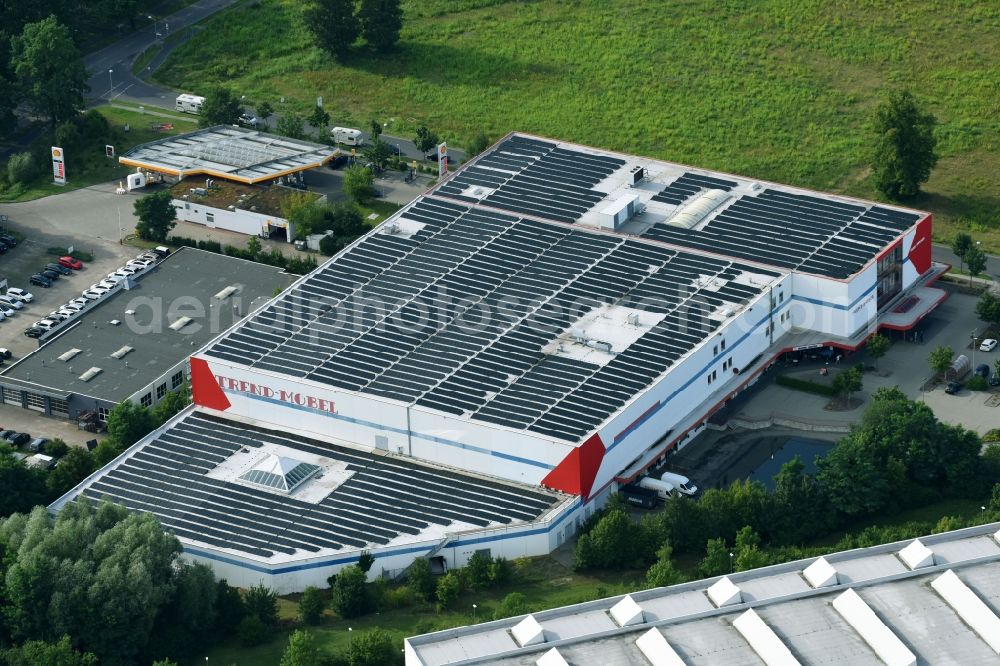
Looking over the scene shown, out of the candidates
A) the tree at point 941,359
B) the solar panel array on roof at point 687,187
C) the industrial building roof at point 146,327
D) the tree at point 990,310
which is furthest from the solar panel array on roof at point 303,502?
the tree at point 990,310

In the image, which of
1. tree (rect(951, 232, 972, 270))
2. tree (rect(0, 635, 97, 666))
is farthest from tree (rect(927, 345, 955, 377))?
tree (rect(0, 635, 97, 666))

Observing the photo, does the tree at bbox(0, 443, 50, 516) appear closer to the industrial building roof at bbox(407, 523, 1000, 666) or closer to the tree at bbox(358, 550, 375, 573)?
the tree at bbox(358, 550, 375, 573)

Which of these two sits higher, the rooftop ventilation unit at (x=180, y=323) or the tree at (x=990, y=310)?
the rooftop ventilation unit at (x=180, y=323)

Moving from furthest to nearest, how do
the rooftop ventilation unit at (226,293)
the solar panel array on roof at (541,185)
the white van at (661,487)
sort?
the solar panel array on roof at (541,185) < the rooftop ventilation unit at (226,293) < the white van at (661,487)

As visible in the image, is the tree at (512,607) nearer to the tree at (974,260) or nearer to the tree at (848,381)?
the tree at (848,381)

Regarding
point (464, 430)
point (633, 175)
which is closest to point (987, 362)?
point (633, 175)

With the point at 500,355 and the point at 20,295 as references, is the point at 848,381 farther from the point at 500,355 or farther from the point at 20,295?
the point at 20,295

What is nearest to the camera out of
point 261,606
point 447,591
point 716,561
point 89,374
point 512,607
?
point 512,607

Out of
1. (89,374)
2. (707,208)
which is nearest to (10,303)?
(89,374)
